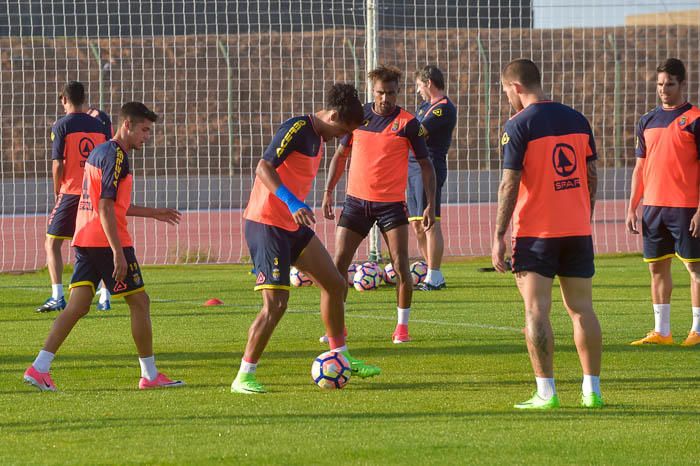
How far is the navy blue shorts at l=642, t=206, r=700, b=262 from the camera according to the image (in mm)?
10023

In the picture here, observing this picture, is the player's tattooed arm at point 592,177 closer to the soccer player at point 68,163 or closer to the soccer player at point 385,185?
the soccer player at point 385,185

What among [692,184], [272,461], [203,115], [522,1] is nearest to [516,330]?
[692,184]

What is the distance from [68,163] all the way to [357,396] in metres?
5.71

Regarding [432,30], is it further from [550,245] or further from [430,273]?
[550,245]

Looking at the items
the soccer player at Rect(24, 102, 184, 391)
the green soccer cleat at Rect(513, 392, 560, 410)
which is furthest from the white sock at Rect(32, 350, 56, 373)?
the green soccer cleat at Rect(513, 392, 560, 410)

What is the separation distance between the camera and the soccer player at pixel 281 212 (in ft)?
25.6

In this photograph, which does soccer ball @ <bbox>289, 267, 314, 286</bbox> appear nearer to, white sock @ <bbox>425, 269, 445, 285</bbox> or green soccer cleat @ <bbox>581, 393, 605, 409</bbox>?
white sock @ <bbox>425, 269, 445, 285</bbox>

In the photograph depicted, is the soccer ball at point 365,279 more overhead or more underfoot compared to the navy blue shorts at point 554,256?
more underfoot

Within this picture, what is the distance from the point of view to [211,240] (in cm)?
2289

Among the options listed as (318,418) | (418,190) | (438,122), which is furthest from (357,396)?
(418,190)

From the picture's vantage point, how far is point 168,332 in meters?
11.0

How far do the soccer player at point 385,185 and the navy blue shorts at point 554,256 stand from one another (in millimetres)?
3019

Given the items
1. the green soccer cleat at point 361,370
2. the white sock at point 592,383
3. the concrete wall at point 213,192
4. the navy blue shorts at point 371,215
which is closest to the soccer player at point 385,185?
the navy blue shorts at point 371,215

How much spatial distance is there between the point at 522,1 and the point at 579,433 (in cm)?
1642
